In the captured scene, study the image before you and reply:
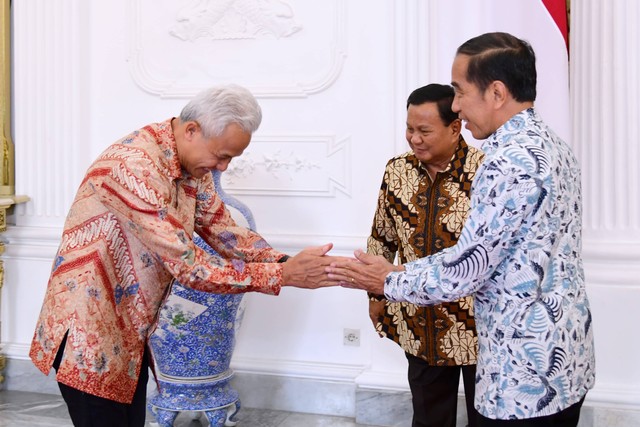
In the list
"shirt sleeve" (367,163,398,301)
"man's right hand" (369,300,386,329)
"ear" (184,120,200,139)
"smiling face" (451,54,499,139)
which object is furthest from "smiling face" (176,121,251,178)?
"man's right hand" (369,300,386,329)

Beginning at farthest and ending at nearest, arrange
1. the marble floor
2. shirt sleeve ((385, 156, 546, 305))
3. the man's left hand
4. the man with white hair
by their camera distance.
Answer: the marble floor, the man's left hand, the man with white hair, shirt sleeve ((385, 156, 546, 305))

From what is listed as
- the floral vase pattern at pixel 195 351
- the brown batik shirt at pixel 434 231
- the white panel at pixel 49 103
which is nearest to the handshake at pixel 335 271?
the brown batik shirt at pixel 434 231

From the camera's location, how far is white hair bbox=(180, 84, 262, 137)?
2342 mm

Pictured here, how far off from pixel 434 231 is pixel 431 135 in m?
0.33

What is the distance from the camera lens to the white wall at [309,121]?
→ 12.3 ft

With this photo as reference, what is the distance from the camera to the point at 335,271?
263cm

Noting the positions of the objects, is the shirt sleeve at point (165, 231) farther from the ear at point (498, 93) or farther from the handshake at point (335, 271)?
the ear at point (498, 93)

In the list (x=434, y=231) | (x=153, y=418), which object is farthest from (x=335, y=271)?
(x=153, y=418)

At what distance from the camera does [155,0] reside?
4547 mm

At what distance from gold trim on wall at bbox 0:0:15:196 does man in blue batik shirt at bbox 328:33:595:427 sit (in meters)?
3.52

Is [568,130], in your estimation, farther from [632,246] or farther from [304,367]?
[304,367]

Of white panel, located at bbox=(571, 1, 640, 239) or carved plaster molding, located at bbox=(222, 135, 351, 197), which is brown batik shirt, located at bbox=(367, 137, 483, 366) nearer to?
white panel, located at bbox=(571, 1, 640, 239)

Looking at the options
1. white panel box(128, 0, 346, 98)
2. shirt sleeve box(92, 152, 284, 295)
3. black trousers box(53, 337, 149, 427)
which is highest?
white panel box(128, 0, 346, 98)

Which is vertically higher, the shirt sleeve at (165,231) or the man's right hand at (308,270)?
the shirt sleeve at (165,231)
